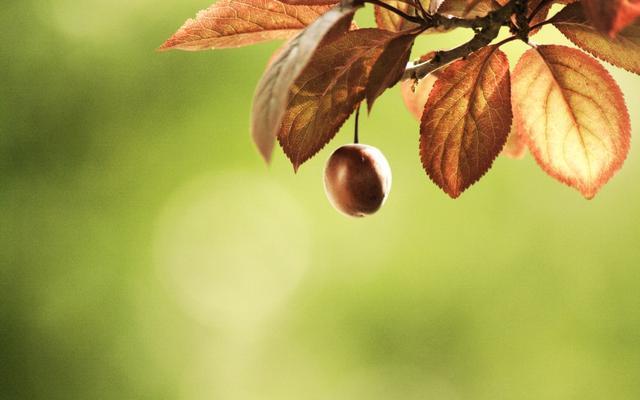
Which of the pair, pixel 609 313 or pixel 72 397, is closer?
pixel 72 397

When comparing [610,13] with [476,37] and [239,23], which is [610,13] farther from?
[239,23]

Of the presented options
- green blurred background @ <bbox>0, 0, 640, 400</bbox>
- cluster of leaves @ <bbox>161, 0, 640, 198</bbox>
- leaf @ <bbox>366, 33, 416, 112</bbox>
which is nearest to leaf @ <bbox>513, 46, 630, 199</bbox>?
cluster of leaves @ <bbox>161, 0, 640, 198</bbox>

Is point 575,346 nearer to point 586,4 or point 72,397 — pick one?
point 72,397

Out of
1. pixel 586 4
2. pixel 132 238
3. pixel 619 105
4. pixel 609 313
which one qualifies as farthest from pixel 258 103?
pixel 609 313

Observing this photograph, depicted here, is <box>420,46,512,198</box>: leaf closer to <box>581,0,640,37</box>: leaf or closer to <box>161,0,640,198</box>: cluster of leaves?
<box>161,0,640,198</box>: cluster of leaves

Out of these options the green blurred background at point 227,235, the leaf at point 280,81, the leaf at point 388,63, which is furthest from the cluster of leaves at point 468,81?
the green blurred background at point 227,235
